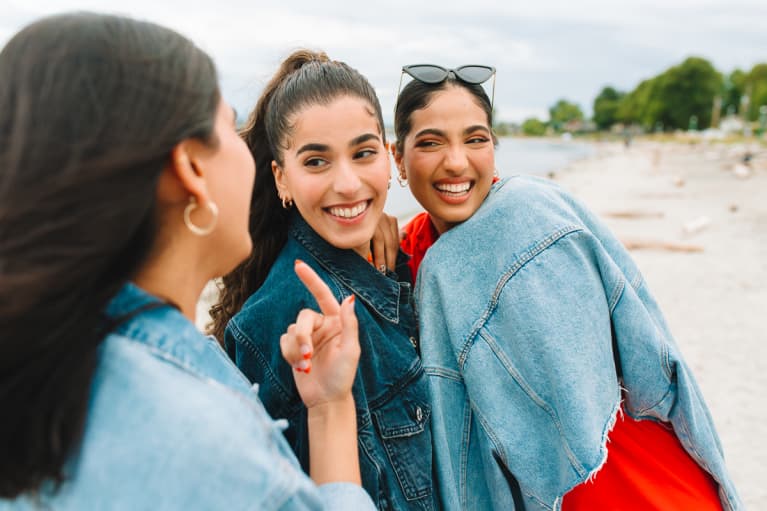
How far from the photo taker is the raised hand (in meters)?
1.56

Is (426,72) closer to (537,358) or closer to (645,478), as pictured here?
(537,358)

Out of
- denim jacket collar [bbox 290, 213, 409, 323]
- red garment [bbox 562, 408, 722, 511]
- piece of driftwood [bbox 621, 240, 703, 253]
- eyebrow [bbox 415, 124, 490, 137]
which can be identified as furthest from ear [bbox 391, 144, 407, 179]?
piece of driftwood [bbox 621, 240, 703, 253]

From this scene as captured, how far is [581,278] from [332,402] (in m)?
0.90

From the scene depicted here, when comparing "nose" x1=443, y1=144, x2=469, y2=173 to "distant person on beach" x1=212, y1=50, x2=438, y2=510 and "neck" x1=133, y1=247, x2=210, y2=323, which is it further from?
"neck" x1=133, y1=247, x2=210, y2=323

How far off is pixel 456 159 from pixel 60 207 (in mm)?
1628

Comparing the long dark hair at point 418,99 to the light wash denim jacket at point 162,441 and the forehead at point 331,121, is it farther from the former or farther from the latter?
the light wash denim jacket at point 162,441

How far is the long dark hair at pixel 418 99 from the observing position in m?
2.35

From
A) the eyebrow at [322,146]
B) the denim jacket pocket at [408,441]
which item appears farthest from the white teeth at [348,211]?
the denim jacket pocket at [408,441]

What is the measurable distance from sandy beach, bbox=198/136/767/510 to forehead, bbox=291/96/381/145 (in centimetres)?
396

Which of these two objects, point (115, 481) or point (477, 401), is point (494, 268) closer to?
point (477, 401)

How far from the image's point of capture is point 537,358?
1841 millimetres

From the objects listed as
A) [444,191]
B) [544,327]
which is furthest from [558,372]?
[444,191]

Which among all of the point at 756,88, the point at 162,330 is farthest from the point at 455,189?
the point at 756,88

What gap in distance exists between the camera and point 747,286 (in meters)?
8.76
